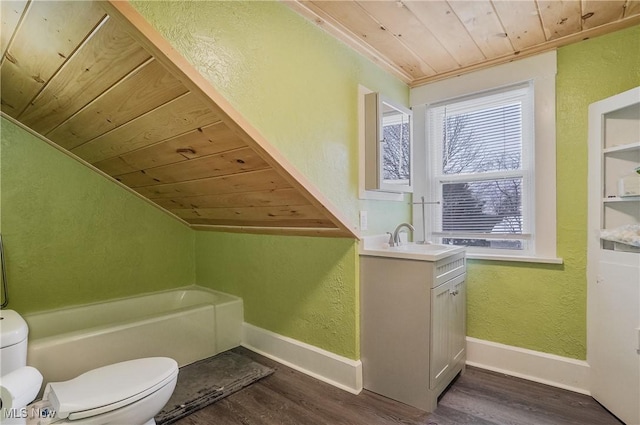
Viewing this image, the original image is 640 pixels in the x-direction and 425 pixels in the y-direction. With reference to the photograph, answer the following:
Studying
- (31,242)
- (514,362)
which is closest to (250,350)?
(31,242)

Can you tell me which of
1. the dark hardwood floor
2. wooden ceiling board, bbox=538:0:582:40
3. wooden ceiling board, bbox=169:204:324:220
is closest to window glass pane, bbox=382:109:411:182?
wooden ceiling board, bbox=169:204:324:220

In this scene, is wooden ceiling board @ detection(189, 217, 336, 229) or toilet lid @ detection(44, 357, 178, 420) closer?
toilet lid @ detection(44, 357, 178, 420)

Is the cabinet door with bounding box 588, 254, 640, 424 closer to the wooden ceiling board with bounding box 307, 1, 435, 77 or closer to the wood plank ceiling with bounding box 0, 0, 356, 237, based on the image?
the wood plank ceiling with bounding box 0, 0, 356, 237

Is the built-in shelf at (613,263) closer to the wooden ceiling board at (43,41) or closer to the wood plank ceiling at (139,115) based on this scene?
the wood plank ceiling at (139,115)

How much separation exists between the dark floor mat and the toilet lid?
38 centimetres

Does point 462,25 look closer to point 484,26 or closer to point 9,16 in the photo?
point 484,26

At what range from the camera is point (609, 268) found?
1800 millimetres

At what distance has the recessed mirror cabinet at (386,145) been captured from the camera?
6.89ft

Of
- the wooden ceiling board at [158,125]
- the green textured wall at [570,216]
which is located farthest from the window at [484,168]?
the wooden ceiling board at [158,125]

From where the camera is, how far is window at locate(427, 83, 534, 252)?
2.27 meters

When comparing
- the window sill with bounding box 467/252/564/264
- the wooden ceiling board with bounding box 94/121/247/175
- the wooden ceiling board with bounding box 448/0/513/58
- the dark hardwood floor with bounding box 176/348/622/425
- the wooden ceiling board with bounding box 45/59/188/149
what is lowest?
the dark hardwood floor with bounding box 176/348/622/425

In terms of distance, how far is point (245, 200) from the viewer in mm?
2105

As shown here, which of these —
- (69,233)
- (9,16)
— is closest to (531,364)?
(9,16)

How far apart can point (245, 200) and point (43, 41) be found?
1200mm
